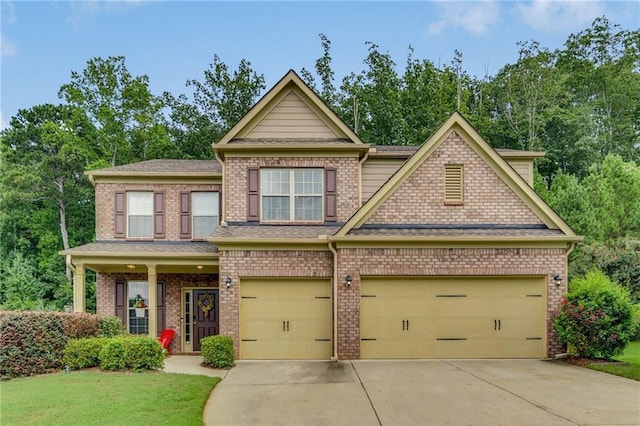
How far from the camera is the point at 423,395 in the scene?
741cm

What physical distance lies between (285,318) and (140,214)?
6.25 m

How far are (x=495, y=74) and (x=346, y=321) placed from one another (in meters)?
29.0

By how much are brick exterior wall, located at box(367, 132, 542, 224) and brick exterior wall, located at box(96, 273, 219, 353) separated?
634 cm

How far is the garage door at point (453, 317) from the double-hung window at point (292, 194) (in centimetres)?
289

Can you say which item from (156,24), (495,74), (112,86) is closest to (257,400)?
(156,24)

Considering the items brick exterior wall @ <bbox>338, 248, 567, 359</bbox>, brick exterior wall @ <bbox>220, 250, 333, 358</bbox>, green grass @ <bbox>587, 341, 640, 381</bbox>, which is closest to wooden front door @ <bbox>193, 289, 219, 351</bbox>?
brick exterior wall @ <bbox>220, 250, 333, 358</bbox>

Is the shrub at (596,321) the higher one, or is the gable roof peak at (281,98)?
the gable roof peak at (281,98)

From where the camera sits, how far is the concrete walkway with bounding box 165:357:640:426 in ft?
20.6

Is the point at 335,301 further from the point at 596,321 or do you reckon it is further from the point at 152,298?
the point at 596,321

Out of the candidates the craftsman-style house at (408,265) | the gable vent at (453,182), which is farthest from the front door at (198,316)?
the gable vent at (453,182)

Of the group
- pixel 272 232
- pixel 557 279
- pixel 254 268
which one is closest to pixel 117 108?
pixel 272 232

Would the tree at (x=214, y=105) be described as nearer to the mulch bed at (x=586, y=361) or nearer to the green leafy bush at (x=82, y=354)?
the green leafy bush at (x=82, y=354)

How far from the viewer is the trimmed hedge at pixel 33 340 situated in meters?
9.01

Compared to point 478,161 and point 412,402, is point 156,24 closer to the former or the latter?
point 478,161
